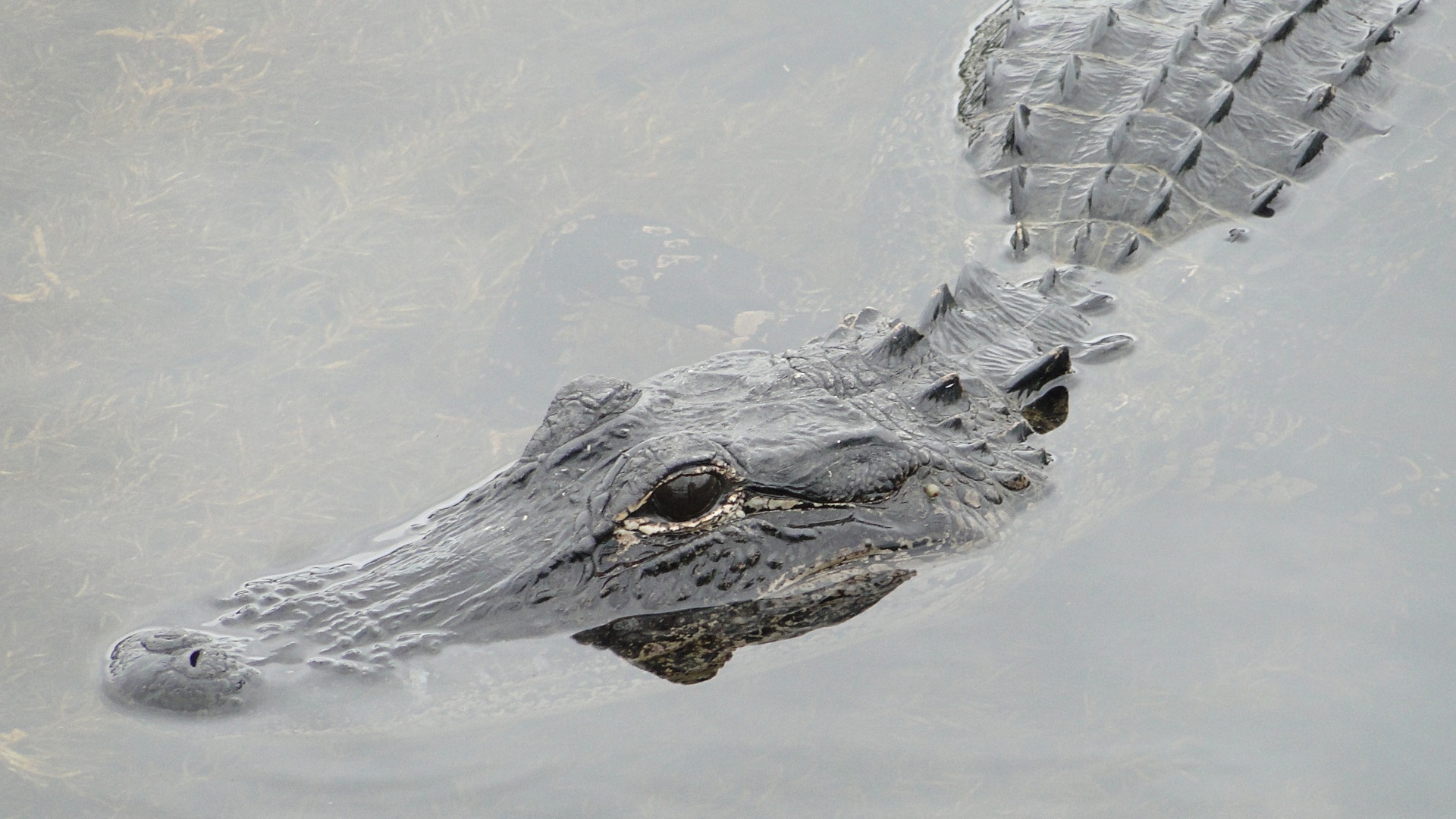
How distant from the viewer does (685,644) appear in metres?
4.20

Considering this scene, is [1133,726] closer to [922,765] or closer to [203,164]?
[922,765]

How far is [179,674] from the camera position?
382 centimetres

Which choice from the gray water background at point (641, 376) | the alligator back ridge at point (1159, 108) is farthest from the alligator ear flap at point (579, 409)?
the alligator back ridge at point (1159, 108)

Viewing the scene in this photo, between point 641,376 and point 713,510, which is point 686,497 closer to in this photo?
point 713,510

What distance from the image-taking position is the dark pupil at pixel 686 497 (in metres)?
3.99

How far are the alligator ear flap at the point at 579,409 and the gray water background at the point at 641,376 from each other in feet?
2.35

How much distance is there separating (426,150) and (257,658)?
3344mm

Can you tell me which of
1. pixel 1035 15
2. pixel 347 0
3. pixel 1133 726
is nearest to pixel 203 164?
pixel 347 0

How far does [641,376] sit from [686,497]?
1606 mm

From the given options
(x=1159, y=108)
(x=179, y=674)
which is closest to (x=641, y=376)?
(x=179, y=674)

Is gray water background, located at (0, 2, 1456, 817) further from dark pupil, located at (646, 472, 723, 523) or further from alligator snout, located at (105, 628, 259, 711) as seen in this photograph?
dark pupil, located at (646, 472, 723, 523)

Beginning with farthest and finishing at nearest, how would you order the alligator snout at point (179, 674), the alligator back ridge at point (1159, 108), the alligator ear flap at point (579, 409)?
the alligator back ridge at point (1159, 108) → the alligator ear flap at point (579, 409) → the alligator snout at point (179, 674)

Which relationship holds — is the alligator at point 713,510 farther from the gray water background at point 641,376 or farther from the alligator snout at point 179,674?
the gray water background at point 641,376

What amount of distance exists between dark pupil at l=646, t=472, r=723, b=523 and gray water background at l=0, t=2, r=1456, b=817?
1.82 feet
